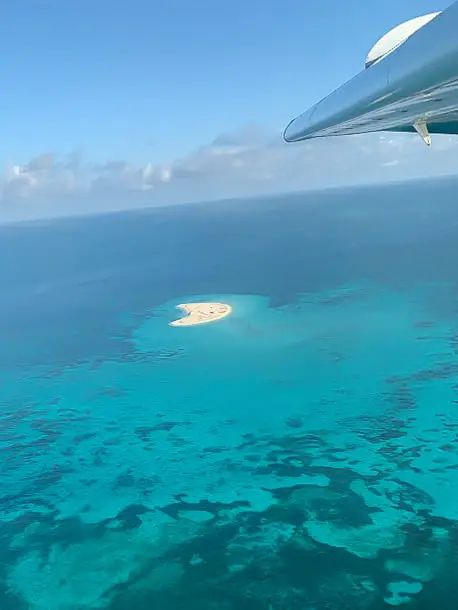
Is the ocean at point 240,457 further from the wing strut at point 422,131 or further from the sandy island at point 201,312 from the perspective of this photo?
the wing strut at point 422,131

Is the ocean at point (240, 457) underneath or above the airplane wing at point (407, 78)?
underneath

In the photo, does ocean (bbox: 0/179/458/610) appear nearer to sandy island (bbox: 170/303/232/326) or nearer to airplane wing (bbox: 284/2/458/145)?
sandy island (bbox: 170/303/232/326)

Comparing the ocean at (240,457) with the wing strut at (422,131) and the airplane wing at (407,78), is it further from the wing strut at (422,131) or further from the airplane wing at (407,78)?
the airplane wing at (407,78)

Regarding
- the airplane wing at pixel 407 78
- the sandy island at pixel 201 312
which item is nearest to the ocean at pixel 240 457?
the sandy island at pixel 201 312

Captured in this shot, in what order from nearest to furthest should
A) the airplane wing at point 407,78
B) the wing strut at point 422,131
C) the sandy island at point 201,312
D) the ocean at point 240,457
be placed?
the airplane wing at point 407,78
the wing strut at point 422,131
the ocean at point 240,457
the sandy island at point 201,312

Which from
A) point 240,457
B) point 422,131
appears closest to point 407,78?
point 422,131

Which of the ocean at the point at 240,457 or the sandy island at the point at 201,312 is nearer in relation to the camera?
the ocean at the point at 240,457

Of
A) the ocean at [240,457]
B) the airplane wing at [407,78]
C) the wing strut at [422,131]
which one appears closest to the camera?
the airplane wing at [407,78]

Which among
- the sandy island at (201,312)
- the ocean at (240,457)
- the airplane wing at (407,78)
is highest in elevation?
the airplane wing at (407,78)
